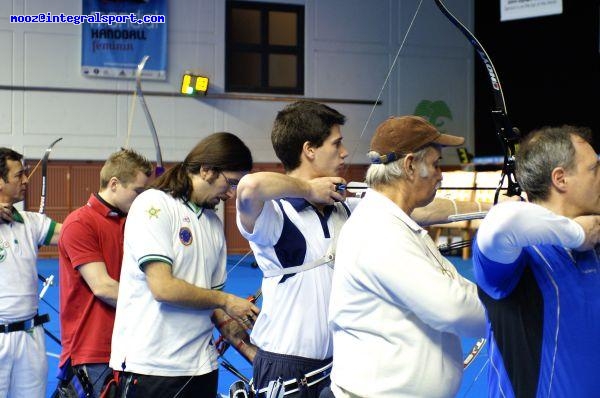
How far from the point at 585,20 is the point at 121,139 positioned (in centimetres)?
755

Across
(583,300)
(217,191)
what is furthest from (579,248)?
(217,191)

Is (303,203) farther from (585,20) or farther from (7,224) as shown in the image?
(585,20)

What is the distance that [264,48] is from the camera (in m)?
14.2

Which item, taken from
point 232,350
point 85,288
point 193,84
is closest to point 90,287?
point 85,288

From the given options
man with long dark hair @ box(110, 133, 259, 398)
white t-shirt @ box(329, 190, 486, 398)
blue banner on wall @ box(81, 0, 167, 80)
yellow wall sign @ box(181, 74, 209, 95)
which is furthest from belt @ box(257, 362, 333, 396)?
blue banner on wall @ box(81, 0, 167, 80)

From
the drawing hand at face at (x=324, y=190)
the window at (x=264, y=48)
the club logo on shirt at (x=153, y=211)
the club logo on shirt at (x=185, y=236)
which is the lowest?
the club logo on shirt at (x=185, y=236)

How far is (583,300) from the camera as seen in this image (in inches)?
69.1

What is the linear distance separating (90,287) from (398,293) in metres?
1.64

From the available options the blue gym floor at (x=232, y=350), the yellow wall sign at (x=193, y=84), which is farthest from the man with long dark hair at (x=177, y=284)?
the yellow wall sign at (x=193, y=84)

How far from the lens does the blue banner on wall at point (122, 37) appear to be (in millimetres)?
13562

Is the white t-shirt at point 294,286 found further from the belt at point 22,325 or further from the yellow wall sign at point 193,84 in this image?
the yellow wall sign at point 193,84

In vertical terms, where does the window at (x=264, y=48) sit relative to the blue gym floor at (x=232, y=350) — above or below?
above

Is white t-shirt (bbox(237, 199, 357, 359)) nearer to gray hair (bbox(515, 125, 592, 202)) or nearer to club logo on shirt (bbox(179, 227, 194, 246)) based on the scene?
club logo on shirt (bbox(179, 227, 194, 246))

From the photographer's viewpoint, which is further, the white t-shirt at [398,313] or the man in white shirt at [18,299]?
the man in white shirt at [18,299]
